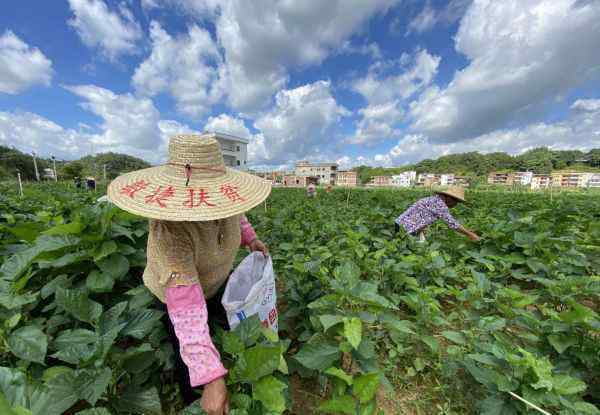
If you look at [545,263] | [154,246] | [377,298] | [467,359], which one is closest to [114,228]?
[154,246]

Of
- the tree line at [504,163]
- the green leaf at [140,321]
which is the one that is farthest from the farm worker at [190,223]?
the tree line at [504,163]

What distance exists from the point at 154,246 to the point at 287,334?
1.24m

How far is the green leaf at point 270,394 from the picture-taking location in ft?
3.05

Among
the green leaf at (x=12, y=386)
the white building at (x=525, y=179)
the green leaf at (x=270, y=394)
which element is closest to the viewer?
the green leaf at (x=12, y=386)

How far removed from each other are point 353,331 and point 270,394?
0.39 m

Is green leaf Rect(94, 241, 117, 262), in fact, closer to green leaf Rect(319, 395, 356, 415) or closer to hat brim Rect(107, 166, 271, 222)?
hat brim Rect(107, 166, 271, 222)

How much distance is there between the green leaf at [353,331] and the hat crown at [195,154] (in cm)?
88

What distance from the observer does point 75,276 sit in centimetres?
157

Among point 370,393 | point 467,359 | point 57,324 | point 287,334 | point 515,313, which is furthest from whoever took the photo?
point 287,334

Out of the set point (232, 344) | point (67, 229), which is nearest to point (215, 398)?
point (232, 344)

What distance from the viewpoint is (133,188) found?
117cm

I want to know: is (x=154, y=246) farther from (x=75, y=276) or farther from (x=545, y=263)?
(x=545, y=263)

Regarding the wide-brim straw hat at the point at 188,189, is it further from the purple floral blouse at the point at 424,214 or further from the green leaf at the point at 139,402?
the purple floral blouse at the point at 424,214

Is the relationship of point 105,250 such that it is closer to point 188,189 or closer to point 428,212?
point 188,189
